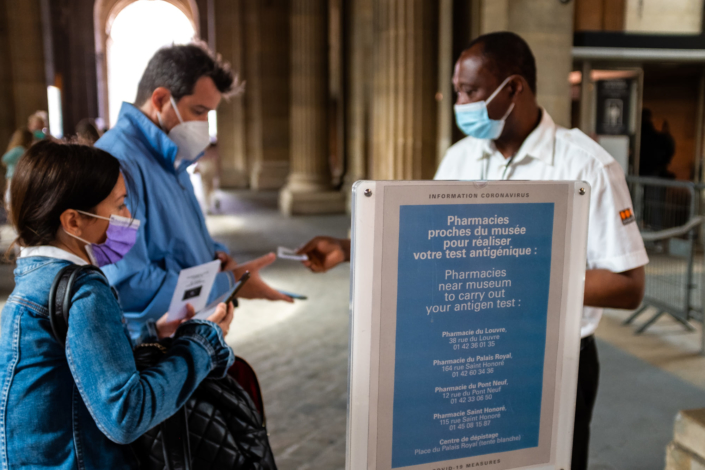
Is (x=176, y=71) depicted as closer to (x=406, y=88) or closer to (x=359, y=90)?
(x=406, y=88)

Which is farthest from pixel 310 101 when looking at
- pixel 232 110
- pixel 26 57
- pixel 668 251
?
pixel 668 251

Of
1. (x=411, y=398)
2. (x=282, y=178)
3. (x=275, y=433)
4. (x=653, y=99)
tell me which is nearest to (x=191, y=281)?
(x=411, y=398)

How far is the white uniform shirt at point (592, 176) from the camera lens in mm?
2217

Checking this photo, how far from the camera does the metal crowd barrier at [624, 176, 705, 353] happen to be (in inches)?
249

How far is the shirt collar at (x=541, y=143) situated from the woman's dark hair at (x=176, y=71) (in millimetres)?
1588

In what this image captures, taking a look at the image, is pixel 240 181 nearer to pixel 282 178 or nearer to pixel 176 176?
pixel 282 178

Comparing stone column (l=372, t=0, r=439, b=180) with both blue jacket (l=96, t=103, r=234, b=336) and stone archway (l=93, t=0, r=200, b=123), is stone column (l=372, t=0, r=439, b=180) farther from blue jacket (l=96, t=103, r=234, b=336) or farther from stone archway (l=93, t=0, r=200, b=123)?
stone archway (l=93, t=0, r=200, b=123)

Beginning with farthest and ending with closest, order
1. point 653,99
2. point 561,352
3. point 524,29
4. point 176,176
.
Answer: point 653,99, point 524,29, point 176,176, point 561,352

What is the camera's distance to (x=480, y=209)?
61.1 inches

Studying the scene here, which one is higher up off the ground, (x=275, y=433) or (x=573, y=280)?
(x=573, y=280)

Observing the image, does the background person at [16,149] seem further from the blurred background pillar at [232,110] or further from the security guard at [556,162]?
the blurred background pillar at [232,110]

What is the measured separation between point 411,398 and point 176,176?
1934mm

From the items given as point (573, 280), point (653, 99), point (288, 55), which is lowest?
point (573, 280)

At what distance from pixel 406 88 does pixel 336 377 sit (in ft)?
20.1
